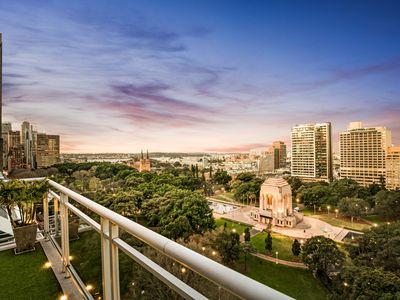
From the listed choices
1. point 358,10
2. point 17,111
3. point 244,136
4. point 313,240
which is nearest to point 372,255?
point 313,240

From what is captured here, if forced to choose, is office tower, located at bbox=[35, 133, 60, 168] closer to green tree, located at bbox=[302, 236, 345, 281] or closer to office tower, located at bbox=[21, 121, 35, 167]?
office tower, located at bbox=[21, 121, 35, 167]

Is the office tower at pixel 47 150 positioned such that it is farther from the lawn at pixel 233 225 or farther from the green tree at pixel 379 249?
the green tree at pixel 379 249

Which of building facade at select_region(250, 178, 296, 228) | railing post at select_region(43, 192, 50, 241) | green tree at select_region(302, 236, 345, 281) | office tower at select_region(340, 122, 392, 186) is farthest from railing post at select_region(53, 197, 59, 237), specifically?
office tower at select_region(340, 122, 392, 186)

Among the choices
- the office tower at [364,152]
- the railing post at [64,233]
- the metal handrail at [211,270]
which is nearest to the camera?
the metal handrail at [211,270]

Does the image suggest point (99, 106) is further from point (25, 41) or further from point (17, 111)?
point (25, 41)

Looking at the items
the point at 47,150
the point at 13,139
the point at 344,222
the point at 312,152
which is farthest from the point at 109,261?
the point at 312,152

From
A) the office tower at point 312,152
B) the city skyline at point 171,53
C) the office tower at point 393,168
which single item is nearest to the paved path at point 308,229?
the city skyline at point 171,53

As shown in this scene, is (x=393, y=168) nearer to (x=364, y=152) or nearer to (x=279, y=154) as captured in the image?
(x=364, y=152)
